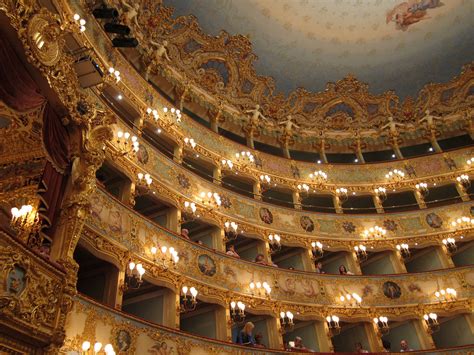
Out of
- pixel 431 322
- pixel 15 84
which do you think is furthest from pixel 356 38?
pixel 15 84

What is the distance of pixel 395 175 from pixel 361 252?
15.0 feet

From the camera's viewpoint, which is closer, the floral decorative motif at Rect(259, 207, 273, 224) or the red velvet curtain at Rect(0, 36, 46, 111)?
the red velvet curtain at Rect(0, 36, 46, 111)

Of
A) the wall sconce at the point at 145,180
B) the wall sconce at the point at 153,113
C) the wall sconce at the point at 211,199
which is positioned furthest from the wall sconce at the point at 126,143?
the wall sconce at the point at 211,199

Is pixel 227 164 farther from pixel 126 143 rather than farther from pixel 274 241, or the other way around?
pixel 126 143

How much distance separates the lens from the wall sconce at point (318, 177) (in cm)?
1842

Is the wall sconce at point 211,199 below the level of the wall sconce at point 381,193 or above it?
below

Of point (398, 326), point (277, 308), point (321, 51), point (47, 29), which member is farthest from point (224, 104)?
point (47, 29)

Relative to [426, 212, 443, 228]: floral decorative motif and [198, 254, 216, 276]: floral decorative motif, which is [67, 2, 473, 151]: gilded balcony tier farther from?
[198, 254, 216, 276]: floral decorative motif

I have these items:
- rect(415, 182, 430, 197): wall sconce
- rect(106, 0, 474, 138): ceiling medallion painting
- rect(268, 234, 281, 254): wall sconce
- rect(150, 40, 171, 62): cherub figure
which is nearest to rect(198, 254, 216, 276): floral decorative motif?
rect(268, 234, 281, 254): wall sconce

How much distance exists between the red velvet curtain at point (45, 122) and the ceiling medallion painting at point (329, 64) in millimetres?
11084

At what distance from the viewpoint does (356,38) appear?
21094 mm

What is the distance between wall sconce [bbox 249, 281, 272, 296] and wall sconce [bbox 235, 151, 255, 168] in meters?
5.54

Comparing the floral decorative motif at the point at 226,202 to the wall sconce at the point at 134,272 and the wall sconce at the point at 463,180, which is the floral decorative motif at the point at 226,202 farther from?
the wall sconce at the point at 463,180

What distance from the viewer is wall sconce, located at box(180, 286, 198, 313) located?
34.4 feet
